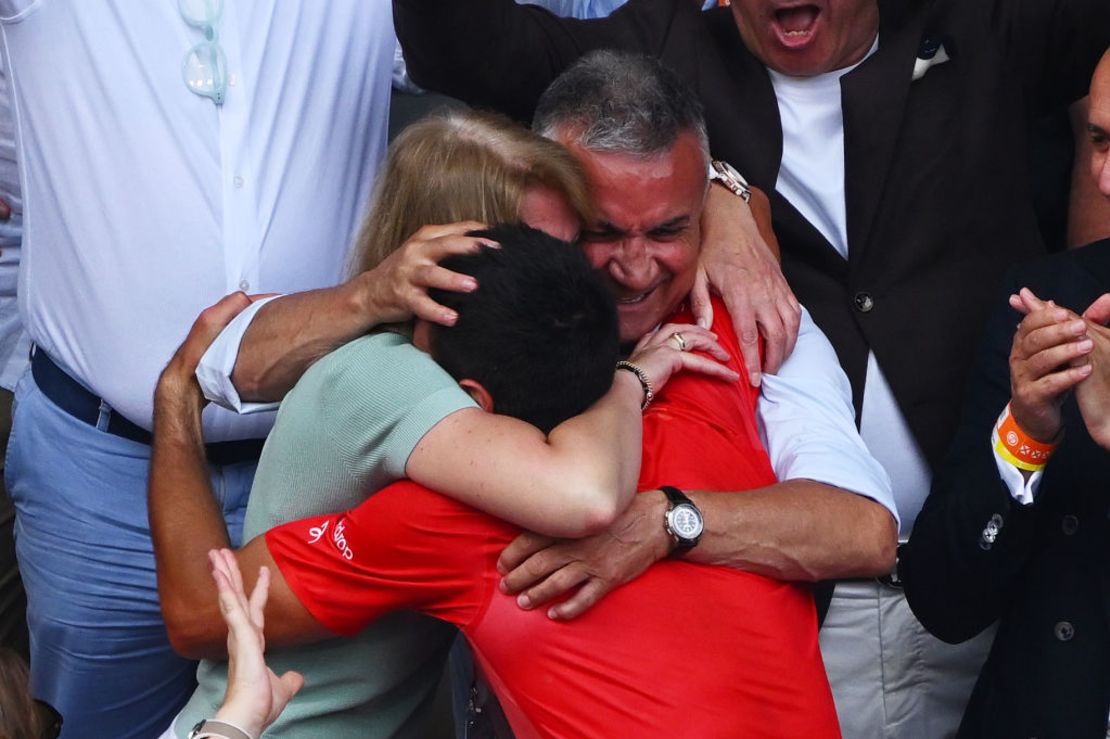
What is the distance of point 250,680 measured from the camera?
4.83 feet

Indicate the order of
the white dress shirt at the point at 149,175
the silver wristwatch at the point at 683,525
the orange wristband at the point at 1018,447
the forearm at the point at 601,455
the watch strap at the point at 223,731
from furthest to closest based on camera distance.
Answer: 1. the white dress shirt at the point at 149,175
2. the orange wristband at the point at 1018,447
3. the silver wristwatch at the point at 683,525
4. the forearm at the point at 601,455
5. the watch strap at the point at 223,731

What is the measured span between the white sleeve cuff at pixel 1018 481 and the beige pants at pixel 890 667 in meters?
0.50

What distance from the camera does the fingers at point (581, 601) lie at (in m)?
1.66

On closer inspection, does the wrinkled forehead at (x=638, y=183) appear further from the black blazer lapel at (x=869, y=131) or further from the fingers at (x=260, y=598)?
the fingers at (x=260, y=598)

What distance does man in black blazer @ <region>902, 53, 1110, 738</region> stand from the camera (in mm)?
2047

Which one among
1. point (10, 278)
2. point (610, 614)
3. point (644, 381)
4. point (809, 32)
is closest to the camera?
point (610, 614)

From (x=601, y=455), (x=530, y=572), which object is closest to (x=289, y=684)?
(x=530, y=572)

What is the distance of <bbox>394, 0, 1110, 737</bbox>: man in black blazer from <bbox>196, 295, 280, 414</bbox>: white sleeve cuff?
61cm

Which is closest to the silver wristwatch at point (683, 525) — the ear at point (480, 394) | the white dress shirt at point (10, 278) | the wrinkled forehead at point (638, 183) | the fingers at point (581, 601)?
the fingers at point (581, 601)

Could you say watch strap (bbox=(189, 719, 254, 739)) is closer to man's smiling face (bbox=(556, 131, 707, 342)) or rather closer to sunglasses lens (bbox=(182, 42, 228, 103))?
man's smiling face (bbox=(556, 131, 707, 342))

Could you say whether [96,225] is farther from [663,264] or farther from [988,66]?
[988,66]

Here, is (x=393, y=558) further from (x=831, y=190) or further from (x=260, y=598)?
(x=831, y=190)

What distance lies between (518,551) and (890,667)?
3.48 ft

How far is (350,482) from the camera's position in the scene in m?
1.72
